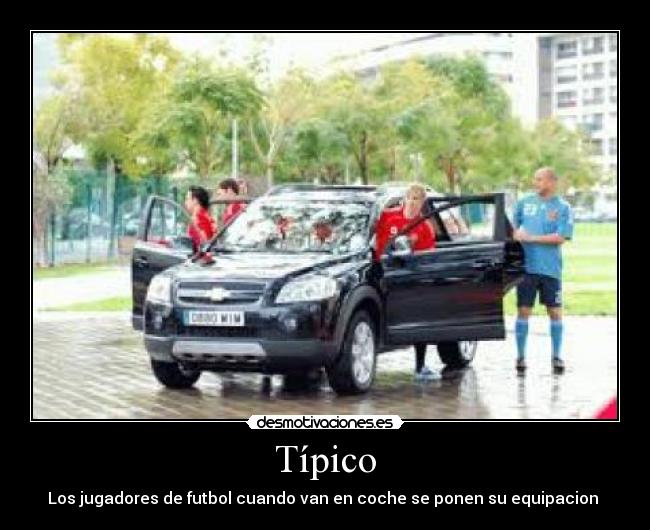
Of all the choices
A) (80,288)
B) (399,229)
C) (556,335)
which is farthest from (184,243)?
(80,288)

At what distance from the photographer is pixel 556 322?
1080 centimetres

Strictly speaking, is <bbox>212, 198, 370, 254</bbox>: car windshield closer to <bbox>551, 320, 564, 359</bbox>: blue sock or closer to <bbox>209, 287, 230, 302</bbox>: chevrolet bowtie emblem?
<bbox>209, 287, 230, 302</bbox>: chevrolet bowtie emblem

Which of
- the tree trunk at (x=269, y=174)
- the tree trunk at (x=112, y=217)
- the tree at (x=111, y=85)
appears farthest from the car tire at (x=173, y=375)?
the tree at (x=111, y=85)

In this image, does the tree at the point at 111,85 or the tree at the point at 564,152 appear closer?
the tree at the point at 111,85

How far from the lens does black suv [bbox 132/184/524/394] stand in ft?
30.0

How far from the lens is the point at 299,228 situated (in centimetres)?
1020

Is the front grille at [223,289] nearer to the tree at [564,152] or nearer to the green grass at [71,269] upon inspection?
the green grass at [71,269]

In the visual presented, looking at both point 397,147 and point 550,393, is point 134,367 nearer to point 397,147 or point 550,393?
point 550,393

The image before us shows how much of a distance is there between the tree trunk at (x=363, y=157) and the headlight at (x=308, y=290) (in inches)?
668

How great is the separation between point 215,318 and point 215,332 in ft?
0.35

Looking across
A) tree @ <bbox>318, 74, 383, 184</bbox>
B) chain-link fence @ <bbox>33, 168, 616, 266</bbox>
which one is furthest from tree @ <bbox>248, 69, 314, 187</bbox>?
chain-link fence @ <bbox>33, 168, 616, 266</bbox>

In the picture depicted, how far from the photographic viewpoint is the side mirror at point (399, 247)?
32.4 feet
